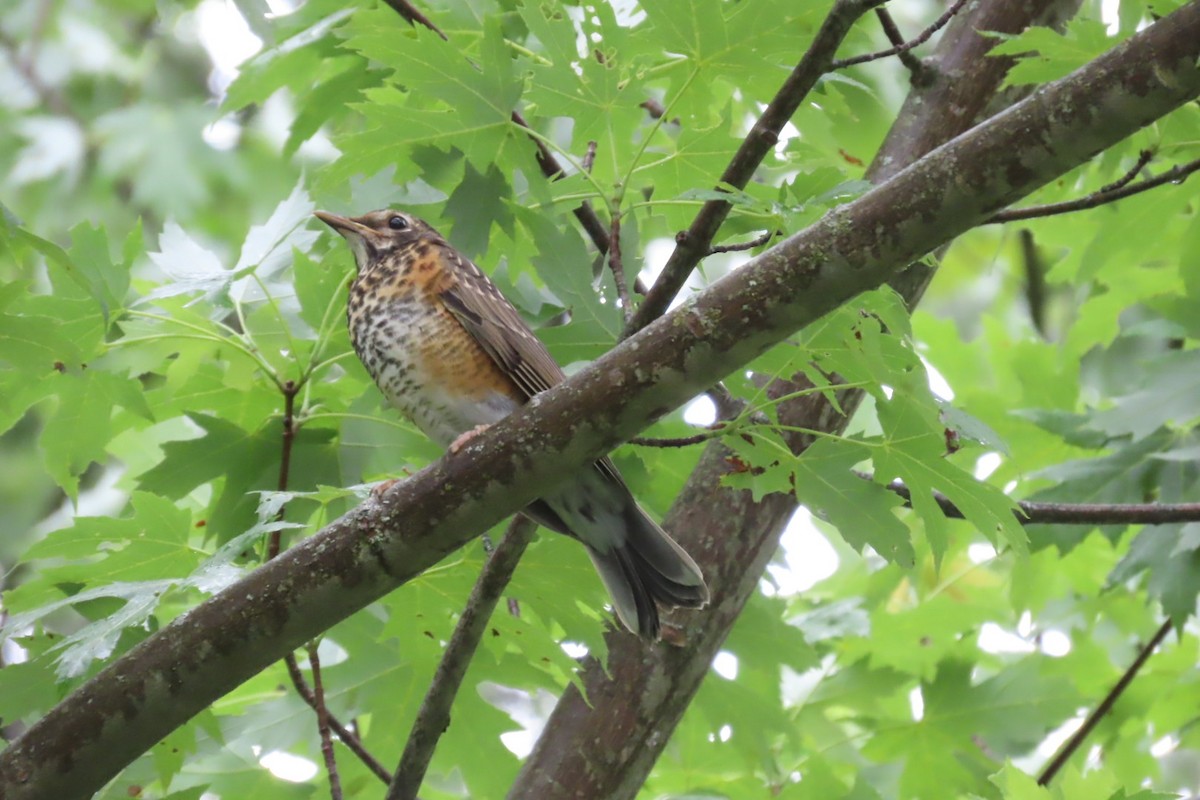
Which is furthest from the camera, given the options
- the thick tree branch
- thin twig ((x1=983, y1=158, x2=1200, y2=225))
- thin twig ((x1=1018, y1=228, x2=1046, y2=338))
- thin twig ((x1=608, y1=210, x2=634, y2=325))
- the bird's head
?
thin twig ((x1=1018, y1=228, x2=1046, y2=338))

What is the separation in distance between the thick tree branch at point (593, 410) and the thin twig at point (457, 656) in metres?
0.28

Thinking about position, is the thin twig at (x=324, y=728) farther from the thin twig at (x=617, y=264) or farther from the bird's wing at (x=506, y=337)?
the thin twig at (x=617, y=264)

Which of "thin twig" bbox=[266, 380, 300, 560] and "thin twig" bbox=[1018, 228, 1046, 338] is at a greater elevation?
"thin twig" bbox=[266, 380, 300, 560]

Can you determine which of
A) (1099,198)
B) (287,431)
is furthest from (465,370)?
(1099,198)

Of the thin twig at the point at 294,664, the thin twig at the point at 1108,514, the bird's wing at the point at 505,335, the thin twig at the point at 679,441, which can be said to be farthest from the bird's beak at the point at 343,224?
the thin twig at the point at 1108,514

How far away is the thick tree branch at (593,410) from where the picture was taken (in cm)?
199

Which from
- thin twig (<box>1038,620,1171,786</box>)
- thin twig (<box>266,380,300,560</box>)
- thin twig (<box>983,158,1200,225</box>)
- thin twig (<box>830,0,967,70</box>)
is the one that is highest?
thin twig (<box>830,0,967,70</box>)

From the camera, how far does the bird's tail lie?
3.05 metres

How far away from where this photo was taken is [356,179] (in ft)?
12.5

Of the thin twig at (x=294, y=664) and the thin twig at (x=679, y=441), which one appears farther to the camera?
the thin twig at (x=294, y=664)

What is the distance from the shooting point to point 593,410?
2.19m

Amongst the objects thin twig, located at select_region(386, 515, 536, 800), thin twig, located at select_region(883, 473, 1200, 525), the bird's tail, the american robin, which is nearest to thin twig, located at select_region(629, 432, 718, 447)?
the american robin

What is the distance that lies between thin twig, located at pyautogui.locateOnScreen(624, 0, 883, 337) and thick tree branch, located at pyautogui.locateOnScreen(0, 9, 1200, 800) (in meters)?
0.31

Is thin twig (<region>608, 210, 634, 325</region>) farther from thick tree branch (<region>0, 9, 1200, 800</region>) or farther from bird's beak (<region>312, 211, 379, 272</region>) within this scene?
bird's beak (<region>312, 211, 379, 272</region>)
